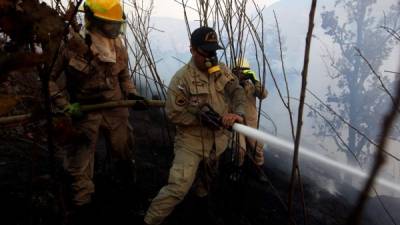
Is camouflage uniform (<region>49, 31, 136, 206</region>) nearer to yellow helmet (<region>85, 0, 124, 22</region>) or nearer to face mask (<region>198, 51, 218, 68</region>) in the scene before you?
yellow helmet (<region>85, 0, 124, 22</region>)

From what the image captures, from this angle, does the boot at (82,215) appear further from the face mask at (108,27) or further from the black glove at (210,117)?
the face mask at (108,27)

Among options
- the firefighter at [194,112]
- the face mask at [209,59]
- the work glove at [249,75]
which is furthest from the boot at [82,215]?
the work glove at [249,75]

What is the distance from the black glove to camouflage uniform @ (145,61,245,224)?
0.19 feet

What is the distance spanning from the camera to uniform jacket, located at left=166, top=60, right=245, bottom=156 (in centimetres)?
290

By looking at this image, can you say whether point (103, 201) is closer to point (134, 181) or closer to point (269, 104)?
point (134, 181)

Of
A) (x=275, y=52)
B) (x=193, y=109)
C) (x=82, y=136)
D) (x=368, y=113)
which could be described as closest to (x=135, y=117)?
(x=193, y=109)

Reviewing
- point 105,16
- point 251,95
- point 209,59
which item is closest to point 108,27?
point 105,16

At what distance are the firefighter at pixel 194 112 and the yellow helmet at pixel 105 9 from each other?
2.36 feet

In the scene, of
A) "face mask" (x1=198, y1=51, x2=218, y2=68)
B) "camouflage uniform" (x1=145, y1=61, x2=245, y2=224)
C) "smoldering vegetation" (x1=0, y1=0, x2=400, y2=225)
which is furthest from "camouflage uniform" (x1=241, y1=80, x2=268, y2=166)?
"face mask" (x1=198, y1=51, x2=218, y2=68)

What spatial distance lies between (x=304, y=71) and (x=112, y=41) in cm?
266

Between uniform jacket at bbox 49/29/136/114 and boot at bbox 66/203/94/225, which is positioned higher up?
uniform jacket at bbox 49/29/136/114

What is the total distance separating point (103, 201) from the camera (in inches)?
135

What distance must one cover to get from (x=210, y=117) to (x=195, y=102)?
304 millimetres

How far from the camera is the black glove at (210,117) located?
2689mm
